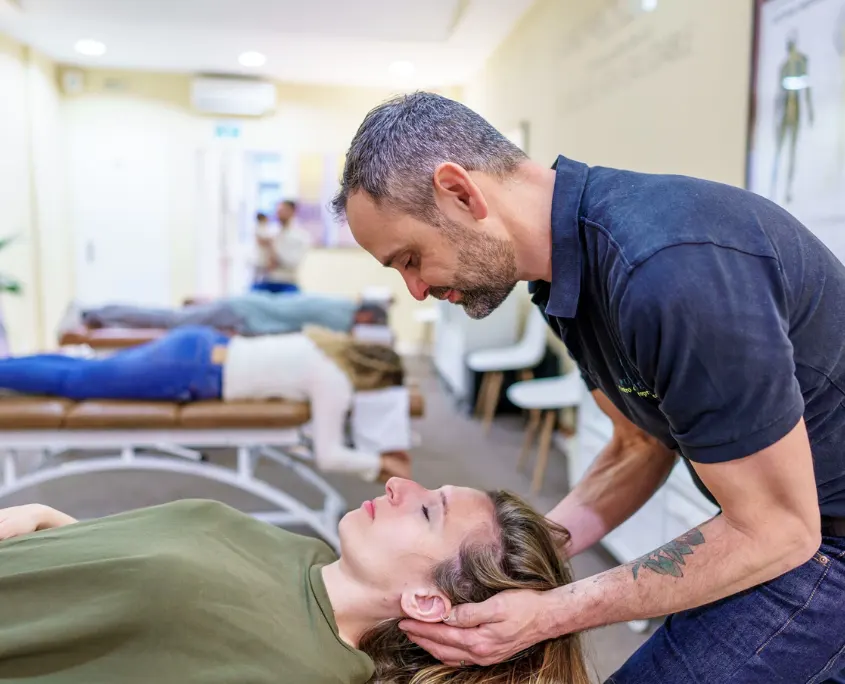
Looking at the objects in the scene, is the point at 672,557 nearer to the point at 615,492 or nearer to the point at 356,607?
the point at 615,492

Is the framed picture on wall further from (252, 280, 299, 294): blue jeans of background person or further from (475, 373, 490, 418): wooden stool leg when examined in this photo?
(252, 280, 299, 294): blue jeans of background person

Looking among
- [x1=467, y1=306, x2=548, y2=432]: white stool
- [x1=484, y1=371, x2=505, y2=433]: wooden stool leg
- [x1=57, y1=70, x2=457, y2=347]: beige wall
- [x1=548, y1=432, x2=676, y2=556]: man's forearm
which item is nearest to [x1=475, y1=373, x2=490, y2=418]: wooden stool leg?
[x1=467, y1=306, x2=548, y2=432]: white stool

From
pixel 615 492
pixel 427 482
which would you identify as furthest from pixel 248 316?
pixel 615 492

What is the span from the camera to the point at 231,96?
714 centimetres

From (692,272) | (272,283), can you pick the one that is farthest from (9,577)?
(272,283)

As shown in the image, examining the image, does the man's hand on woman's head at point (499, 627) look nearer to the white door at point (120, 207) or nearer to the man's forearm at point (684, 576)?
the man's forearm at point (684, 576)

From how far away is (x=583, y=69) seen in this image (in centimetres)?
399

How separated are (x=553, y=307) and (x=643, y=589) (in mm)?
390

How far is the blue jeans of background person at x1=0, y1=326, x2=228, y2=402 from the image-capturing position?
2543 mm

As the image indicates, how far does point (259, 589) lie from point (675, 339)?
77 centimetres

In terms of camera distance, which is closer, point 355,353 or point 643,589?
point 643,589

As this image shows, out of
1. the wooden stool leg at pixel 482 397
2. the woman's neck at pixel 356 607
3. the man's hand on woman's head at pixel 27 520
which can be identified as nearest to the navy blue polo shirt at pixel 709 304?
the woman's neck at pixel 356 607

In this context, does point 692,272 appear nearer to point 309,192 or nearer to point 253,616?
point 253,616

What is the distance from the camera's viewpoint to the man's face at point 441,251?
3.18 ft
